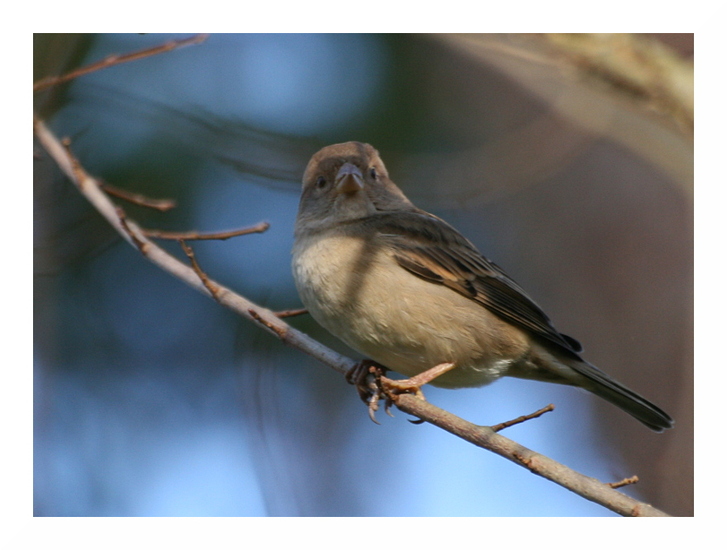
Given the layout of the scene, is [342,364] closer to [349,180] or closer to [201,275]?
[201,275]

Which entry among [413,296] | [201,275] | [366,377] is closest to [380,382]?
[366,377]

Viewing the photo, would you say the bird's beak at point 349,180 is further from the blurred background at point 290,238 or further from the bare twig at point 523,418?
the bare twig at point 523,418

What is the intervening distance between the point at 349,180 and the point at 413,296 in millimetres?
684

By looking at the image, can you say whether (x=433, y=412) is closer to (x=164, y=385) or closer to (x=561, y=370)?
(x=561, y=370)

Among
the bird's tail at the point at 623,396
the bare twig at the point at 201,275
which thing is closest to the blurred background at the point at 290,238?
the bird's tail at the point at 623,396

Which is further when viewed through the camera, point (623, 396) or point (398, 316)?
point (623, 396)

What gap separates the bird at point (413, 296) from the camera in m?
3.36

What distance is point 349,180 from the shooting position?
12.1ft

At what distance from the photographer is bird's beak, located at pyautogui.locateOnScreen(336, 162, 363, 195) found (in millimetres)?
3678

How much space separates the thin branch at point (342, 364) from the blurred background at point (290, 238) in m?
0.45

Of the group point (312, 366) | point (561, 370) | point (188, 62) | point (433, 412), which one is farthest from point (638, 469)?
point (188, 62)

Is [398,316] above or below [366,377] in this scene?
above

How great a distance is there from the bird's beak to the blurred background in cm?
52

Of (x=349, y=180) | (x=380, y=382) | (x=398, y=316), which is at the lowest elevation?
(x=380, y=382)
